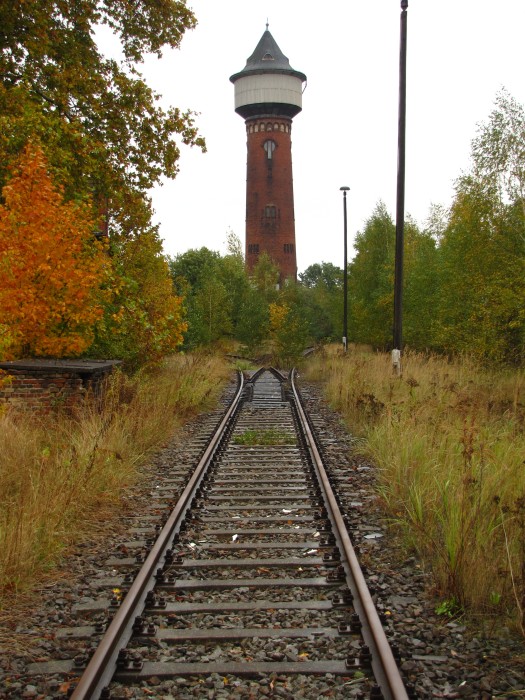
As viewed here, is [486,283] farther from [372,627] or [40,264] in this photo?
[372,627]

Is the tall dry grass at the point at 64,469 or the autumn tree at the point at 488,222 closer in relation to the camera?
the tall dry grass at the point at 64,469

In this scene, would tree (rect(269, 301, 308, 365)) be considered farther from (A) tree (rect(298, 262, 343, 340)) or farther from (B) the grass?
(B) the grass

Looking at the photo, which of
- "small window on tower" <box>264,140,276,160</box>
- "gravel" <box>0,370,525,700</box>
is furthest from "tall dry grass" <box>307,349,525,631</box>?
"small window on tower" <box>264,140,276,160</box>

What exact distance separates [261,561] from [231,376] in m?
21.2

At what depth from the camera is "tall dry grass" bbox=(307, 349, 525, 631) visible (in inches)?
181

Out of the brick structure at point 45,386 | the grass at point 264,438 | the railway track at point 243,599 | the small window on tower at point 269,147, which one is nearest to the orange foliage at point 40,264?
the brick structure at point 45,386

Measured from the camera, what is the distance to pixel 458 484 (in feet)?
20.5

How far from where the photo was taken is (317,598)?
4.77 meters

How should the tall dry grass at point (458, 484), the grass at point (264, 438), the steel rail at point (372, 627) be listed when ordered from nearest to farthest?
the steel rail at point (372, 627), the tall dry grass at point (458, 484), the grass at point (264, 438)

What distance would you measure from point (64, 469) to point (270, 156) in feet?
195

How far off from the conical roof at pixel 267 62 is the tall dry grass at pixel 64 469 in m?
56.0

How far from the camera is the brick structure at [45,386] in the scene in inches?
421

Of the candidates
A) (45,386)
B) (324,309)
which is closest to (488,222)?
(45,386)

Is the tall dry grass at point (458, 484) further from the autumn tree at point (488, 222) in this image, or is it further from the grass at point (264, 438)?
the autumn tree at point (488, 222)
